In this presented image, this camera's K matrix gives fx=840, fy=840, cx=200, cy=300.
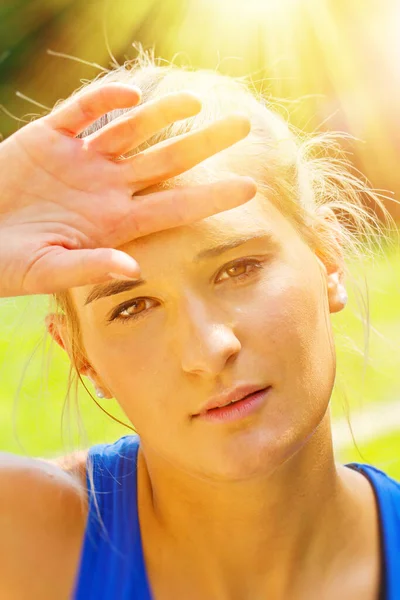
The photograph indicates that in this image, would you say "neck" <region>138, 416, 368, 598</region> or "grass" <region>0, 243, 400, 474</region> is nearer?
"neck" <region>138, 416, 368, 598</region>

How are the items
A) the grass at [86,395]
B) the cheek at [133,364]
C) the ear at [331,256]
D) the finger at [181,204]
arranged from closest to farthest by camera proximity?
the finger at [181,204], the cheek at [133,364], the ear at [331,256], the grass at [86,395]

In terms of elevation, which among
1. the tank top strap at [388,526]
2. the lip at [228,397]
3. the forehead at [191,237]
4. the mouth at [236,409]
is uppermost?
the forehead at [191,237]

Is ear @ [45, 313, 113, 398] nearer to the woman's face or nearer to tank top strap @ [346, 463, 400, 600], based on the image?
the woman's face

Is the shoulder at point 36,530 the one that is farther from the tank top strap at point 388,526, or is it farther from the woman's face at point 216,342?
the tank top strap at point 388,526

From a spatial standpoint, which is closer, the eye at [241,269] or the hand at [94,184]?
the hand at [94,184]

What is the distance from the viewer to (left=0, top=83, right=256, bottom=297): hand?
1.51 m

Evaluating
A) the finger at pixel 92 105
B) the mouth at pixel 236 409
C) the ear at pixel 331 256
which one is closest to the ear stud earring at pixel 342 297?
the ear at pixel 331 256

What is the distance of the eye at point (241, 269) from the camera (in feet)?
5.32

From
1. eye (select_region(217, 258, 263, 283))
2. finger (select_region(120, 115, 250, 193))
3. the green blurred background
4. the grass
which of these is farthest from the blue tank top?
the green blurred background

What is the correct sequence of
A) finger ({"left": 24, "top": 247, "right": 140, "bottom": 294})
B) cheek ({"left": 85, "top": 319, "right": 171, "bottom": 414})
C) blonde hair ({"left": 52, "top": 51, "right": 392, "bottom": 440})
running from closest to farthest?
1. finger ({"left": 24, "top": 247, "right": 140, "bottom": 294})
2. cheek ({"left": 85, "top": 319, "right": 171, "bottom": 414})
3. blonde hair ({"left": 52, "top": 51, "right": 392, "bottom": 440})

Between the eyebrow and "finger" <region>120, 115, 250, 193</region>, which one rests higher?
"finger" <region>120, 115, 250, 193</region>

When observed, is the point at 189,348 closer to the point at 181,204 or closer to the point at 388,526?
the point at 181,204

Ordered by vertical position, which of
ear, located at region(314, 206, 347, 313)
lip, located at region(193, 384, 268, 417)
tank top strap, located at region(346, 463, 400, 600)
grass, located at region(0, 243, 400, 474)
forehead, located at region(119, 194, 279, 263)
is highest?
forehead, located at region(119, 194, 279, 263)

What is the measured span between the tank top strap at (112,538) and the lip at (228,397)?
513mm
